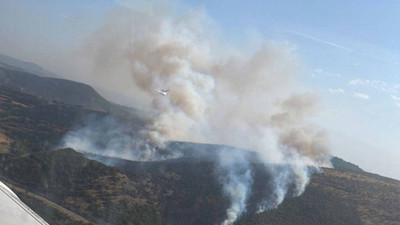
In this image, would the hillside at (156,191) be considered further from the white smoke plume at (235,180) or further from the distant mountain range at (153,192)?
the white smoke plume at (235,180)

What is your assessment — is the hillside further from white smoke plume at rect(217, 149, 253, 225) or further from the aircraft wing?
the aircraft wing

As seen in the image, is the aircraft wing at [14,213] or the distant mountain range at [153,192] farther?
the distant mountain range at [153,192]

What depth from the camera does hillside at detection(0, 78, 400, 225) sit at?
9150 centimetres

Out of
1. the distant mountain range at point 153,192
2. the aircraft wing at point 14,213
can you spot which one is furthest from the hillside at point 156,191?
the aircraft wing at point 14,213

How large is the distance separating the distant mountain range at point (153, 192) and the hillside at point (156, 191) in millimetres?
221

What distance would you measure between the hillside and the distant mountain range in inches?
8.7

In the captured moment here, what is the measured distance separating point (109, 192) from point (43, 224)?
3304 inches

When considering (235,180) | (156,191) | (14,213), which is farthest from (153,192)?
(14,213)

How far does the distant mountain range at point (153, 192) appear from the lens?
296 ft

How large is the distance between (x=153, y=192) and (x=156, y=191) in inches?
64.9

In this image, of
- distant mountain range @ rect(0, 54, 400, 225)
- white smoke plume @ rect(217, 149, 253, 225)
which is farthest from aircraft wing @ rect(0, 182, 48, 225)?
white smoke plume @ rect(217, 149, 253, 225)

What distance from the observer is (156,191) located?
112m

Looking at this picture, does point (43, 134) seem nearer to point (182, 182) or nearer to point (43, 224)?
point (182, 182)

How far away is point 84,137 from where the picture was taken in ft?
549
